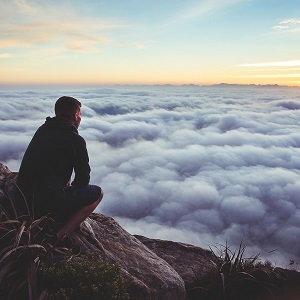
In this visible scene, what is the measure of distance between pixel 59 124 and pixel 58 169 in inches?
19.9

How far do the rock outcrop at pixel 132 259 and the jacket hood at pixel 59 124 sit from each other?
1.30m

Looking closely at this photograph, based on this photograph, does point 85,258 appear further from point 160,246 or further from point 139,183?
point 139,183

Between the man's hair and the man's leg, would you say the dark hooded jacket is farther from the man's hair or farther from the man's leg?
the man's leg

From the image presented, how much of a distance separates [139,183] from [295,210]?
3580 centimetres

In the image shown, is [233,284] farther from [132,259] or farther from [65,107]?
[65,107]

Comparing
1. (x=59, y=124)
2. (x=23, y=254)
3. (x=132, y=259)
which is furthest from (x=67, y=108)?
(x=132, y=259)

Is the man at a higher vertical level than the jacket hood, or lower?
lower

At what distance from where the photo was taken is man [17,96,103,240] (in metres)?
4.02

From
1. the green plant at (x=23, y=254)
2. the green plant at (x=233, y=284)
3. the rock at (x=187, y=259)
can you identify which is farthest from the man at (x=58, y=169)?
the rock at (x=187, y=259)

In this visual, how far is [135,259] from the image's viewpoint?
5184 millimetres

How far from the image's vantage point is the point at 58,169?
4090 mm

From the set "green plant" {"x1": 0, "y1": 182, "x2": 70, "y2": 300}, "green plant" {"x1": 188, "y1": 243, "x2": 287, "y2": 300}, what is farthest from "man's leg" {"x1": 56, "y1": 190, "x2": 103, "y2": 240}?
"green plant" {"x1": 188, "y1": 243, "x2": 287, "y2": 300}

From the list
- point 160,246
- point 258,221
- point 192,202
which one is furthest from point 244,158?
point 160,246

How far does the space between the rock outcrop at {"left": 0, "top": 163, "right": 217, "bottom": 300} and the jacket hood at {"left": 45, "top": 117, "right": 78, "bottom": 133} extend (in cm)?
130
